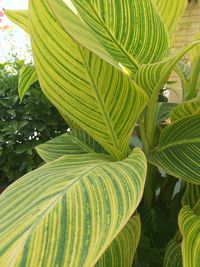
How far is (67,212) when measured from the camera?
1.12ft

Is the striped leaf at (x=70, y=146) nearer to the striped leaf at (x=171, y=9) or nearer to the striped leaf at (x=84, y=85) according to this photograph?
the striped leaf at (x=84, y=85)

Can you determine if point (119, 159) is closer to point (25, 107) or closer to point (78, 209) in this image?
point (78, 209)

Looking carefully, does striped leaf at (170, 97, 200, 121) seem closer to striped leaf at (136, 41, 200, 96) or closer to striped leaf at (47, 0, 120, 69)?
striped leaf at (136, 41, 200, 96)

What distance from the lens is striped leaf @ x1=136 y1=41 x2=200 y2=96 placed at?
463mm

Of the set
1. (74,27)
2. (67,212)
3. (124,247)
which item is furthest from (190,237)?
(74,27)

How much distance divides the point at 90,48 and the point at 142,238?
437mm

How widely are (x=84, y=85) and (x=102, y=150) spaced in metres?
0.21

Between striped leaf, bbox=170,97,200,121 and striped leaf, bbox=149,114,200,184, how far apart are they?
22 mm

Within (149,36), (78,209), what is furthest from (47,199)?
(149,36)

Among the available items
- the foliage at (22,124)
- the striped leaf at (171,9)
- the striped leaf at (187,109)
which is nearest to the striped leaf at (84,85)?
the striped leaf at (187,109)

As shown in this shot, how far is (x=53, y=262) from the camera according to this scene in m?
0.29

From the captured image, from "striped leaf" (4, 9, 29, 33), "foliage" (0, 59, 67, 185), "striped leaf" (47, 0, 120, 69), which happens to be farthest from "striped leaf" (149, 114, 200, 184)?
"foliage" (0, 59, 67, 185)

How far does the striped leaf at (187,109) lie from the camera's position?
0.55m

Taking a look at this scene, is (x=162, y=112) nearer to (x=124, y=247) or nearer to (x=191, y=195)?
(x=191, y=195)
